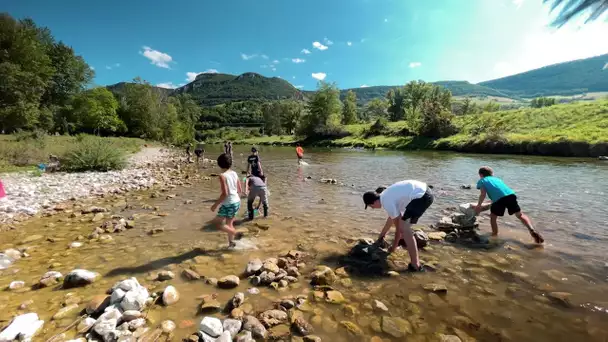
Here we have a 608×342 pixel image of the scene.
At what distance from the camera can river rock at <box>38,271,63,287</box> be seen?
5764 millimetres

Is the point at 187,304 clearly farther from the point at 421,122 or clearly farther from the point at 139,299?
the point at 421,122

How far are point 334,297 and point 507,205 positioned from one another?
20.2ft

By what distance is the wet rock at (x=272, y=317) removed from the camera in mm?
4645

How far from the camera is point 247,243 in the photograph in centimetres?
844

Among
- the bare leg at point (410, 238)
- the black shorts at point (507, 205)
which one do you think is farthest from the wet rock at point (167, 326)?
the black shorts at point (507, 205)

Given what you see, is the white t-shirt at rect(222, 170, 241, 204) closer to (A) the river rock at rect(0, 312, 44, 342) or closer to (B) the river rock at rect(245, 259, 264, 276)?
(B) the river rock at rect(245, 259, 264, 276)

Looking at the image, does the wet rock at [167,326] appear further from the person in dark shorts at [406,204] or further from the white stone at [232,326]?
the person in dark shorts at [406,204]

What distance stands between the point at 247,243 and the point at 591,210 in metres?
13.4

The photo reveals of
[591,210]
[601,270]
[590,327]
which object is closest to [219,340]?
[590,327]

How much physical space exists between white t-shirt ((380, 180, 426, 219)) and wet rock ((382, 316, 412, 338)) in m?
2.20

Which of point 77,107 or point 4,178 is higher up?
point 77,107

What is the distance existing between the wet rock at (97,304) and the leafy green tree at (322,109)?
3551 inches

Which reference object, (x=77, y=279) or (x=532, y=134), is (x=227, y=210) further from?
(x=532, y=134)

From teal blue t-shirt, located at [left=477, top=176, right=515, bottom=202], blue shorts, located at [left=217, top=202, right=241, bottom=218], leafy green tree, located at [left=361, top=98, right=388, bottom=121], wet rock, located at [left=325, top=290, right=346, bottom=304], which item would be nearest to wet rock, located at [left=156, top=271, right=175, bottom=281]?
blue shorts, located at [left=217, top=202, right=241, bottom=218]
